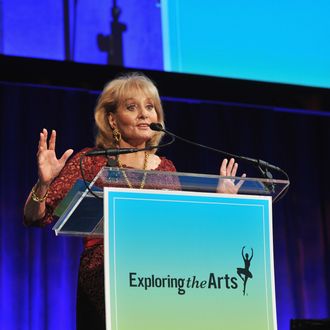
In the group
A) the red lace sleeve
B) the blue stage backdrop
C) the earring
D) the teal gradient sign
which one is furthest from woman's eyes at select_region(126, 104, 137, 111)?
the teal gradient sign

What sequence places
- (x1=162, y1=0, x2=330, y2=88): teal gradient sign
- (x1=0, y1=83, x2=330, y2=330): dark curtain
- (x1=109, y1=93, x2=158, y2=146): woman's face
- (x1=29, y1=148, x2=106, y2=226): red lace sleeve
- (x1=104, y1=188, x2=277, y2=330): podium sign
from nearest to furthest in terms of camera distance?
(x1=104, y1=188, x2=277, y2=330): podium sign
(x1=29, y1=148, x2=106, y2=226): red lace sleeve
(x1=109, y1=93, x2=158, y2=146): woman's face
(x1=162, y1=0, x2=330, y2=88): teal gradient sign
(x1=0, y1=83, x2=330, y2=330): dark curtain

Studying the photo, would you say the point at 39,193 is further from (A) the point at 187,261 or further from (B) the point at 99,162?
(A) the point at 187,261

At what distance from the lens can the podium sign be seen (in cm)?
188

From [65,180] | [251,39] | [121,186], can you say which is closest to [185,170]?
[251,39]

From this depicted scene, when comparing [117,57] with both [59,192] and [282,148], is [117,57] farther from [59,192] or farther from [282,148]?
[59,192]

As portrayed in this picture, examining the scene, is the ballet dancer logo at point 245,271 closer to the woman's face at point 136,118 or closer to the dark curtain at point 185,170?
the woman's face at point 136,118

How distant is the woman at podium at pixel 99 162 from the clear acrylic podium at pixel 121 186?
0.21m

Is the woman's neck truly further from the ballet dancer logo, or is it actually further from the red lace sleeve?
the ballet dancer logo

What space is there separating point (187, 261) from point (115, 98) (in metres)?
1.02

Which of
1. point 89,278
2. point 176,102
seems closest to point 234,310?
point 89,278

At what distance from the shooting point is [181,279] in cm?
193

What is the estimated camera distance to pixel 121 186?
79.2 inches

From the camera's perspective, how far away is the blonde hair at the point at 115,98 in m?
2.79

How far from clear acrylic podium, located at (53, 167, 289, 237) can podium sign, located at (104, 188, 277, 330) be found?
0.16 ft
